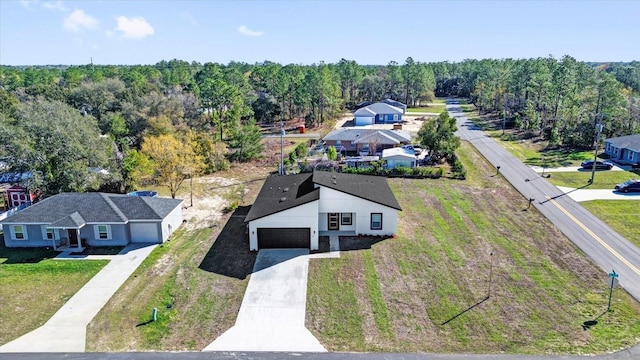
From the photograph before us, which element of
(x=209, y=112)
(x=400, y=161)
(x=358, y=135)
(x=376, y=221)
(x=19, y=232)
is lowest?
(x=19, y=232)

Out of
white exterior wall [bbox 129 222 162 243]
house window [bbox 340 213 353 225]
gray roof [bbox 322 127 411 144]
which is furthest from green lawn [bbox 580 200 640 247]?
white exterior wall [bbox 129 222 162 243]

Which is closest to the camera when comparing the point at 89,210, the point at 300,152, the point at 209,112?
the point at 89,210

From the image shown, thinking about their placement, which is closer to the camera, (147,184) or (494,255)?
(494,255)

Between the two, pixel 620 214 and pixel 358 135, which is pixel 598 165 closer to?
pixel 620 214

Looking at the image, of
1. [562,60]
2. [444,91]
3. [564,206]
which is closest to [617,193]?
[564,206]

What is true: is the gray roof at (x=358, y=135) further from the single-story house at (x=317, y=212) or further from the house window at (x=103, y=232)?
the house window at (x=103, y=232)

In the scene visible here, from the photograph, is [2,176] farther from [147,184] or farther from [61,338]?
[61,338]

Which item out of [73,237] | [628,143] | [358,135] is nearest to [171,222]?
[73,237]
